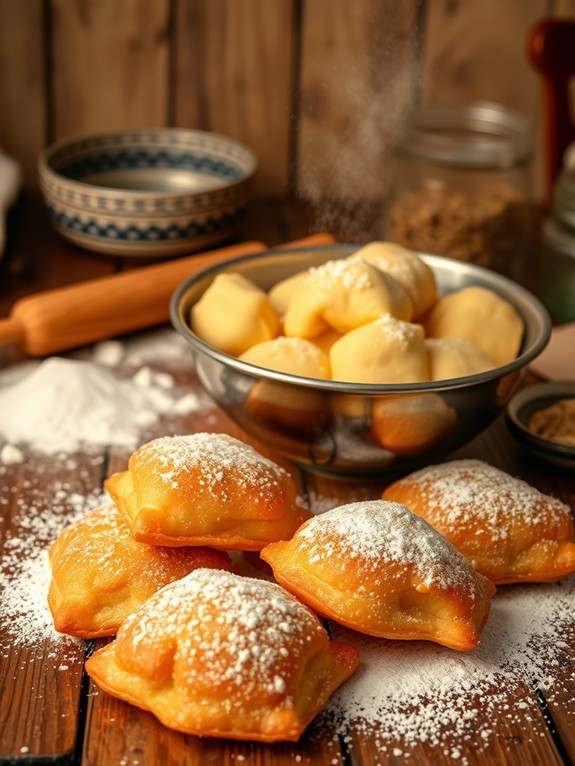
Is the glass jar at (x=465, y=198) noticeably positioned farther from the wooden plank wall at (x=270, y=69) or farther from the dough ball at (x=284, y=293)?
the dough ball at (x=284, y=293)

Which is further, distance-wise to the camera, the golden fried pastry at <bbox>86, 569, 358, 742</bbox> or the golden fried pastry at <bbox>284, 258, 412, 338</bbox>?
the golden fried pastry at <bbox>284, 258, 412, 338</bbox>

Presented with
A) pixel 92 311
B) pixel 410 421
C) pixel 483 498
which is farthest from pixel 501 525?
pixel 92 311

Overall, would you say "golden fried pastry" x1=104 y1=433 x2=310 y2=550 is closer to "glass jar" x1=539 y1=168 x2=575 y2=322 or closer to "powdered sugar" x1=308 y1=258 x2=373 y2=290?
"powdered sugar" x1=308 y1=258 x2=373 y2=290

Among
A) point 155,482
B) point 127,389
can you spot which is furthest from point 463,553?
point 127,389

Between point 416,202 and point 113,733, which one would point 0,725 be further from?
point 416,202

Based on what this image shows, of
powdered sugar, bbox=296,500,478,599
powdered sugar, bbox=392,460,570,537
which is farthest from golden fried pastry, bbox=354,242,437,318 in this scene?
powdered sugar, bbox=296,500,478,599

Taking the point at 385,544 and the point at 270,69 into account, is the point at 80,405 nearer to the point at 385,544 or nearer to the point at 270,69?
the point at 385,544

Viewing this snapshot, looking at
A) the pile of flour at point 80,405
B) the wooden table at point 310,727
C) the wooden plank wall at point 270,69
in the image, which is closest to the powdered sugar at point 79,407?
the pile of flour at point 80,405
